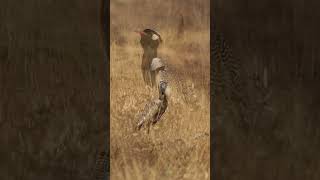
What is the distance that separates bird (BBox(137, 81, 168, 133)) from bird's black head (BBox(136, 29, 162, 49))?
140 mm

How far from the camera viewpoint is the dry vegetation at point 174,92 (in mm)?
1896

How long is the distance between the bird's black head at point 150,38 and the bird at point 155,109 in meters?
0.14

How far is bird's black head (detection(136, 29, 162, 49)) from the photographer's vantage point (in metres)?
1.89

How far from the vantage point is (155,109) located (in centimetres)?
190

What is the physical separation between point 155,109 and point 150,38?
252mm
